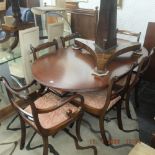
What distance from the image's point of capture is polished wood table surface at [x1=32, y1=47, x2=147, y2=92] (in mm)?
1247

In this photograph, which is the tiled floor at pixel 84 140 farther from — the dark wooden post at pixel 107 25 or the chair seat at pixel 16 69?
the dark wooden post at pixel 107 25

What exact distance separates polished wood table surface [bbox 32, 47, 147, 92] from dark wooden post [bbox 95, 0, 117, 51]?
6.8 inches

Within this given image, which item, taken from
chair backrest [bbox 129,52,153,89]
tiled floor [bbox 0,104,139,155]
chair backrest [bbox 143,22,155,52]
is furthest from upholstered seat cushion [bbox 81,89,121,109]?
chair backrest [bbox 143,22,155,52]

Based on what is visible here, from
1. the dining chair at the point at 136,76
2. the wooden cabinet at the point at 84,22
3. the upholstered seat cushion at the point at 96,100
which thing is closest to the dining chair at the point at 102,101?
the upholstered seat cushion at the point at 96,100

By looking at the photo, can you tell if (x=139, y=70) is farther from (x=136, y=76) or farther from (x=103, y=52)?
(x=103, y=52)

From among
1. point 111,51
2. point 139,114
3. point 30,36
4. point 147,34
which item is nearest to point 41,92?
point 30,36

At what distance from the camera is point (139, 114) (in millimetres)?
1982

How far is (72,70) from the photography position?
1435 millimetres

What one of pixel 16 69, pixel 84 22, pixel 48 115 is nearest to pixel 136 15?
pixel 84 22

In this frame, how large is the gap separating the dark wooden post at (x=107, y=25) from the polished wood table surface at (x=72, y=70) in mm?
172

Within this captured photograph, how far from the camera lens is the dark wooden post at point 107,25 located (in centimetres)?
141

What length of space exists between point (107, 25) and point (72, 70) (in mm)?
457

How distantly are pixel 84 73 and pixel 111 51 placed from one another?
33 cm

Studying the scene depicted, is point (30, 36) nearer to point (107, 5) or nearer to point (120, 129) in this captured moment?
point (107, 5)
